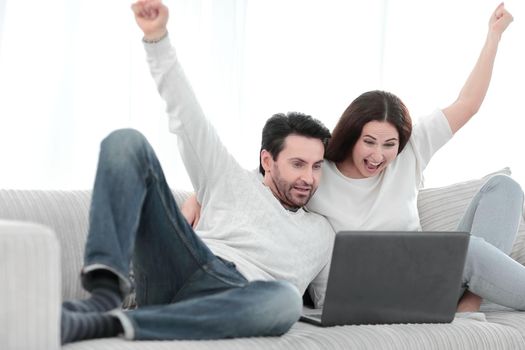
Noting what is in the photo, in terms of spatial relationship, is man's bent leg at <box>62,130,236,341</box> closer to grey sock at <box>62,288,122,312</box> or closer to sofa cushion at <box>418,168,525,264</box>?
grey sock at <box>62,288,122,312</box>

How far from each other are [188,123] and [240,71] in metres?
1.84

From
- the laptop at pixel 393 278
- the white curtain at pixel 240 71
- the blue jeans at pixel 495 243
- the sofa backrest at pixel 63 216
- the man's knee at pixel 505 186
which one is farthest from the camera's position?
the white curtain at pixel 240 71

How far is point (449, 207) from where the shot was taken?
9.50 feet

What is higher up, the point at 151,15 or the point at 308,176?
the point at 151,15

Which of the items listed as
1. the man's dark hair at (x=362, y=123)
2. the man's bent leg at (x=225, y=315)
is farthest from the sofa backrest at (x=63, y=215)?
the man's dark hair at (x=362, y=123)

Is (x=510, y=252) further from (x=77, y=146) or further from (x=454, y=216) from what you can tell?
(x=77, y=146)

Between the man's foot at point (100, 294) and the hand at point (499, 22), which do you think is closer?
the man's foot at point (100, 294)

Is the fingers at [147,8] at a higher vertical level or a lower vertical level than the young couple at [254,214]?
higher

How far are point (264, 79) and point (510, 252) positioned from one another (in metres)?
1.67

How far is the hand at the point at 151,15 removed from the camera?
6.87ft

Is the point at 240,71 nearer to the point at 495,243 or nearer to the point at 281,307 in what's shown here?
the point at 495,243

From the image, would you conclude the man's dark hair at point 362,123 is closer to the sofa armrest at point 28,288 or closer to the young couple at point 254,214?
the young couple at point 254,214

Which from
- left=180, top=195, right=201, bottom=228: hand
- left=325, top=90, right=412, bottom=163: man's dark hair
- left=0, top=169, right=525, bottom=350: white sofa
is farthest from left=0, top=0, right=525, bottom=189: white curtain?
left=325, top=90, right=412, bottom=163: man's dark hair

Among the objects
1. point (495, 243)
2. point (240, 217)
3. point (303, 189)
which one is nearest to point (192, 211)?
point (240, 217)
